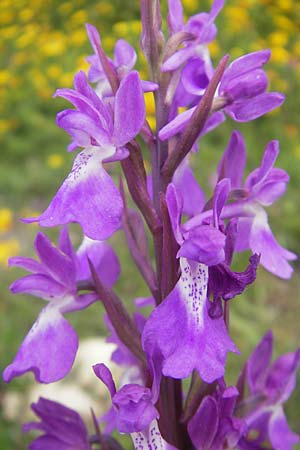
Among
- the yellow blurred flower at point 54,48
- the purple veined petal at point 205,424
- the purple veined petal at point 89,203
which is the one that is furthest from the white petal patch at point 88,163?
the yellow blurred flower at point 54,48

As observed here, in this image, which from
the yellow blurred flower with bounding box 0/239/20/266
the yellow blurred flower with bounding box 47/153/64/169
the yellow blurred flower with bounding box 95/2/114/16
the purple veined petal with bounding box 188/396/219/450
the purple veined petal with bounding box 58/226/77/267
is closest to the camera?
the purple veined petal with bounding box 188/396/219/450

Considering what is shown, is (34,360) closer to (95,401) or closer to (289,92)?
(95,401)

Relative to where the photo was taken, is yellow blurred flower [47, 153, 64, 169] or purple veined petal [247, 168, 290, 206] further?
yellow blurred flower [47, 153, 64, 169]

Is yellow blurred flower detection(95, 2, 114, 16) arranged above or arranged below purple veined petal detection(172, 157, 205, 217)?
below

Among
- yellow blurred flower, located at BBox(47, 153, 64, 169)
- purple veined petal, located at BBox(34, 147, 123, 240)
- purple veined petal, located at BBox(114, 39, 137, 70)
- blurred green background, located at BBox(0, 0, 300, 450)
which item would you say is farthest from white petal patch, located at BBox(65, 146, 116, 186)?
yellow blurred flower, located at BBox(47, 153, 64, 169)

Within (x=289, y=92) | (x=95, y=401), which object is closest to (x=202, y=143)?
(x=289, y=92)

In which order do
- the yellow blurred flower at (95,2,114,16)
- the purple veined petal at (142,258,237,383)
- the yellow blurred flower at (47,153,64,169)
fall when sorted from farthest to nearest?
the yellow blurred flower at (95,2,114,16) < the yellow blurred flower at (47,153,64,169) < the purple veined petal at (142,258,237,383)

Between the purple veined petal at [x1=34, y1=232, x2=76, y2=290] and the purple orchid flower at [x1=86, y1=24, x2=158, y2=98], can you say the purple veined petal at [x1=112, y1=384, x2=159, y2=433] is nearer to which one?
the purple veined petal at [x1=34, y1=232, x2=76, y2=290]
